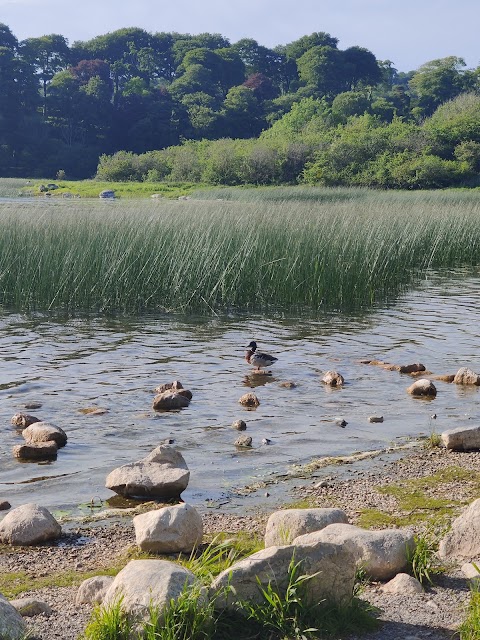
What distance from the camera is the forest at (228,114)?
54.9 meters

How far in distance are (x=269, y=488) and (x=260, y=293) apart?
8.38m

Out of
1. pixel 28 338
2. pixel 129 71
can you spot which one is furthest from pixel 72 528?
pixel 129 71

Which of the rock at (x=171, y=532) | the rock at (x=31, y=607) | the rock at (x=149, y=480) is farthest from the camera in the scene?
the rock at (x=149, y=480)

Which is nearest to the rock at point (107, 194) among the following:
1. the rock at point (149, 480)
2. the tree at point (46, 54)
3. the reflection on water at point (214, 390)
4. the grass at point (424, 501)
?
the reflection on water at point (214, 390)

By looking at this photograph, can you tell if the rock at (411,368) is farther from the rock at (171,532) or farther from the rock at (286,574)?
the rock at (286,574)

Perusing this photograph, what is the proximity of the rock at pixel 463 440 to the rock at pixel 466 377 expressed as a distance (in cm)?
242

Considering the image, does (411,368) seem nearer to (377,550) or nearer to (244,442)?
(244,442)

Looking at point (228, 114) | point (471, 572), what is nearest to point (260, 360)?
point (471, 572)

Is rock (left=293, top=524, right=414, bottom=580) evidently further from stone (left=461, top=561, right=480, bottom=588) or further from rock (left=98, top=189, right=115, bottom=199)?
rock (left=98, top=189, right=115, bottom=199)

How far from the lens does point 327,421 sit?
7.80 m

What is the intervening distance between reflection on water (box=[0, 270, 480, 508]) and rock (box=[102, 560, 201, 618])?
219 cm

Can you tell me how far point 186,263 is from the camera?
1370 cm

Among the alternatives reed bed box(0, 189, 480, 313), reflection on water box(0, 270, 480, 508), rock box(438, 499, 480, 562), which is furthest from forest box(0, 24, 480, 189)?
rock box(438, 499, 480, 562)

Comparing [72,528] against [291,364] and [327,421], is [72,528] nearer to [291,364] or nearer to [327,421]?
[327,421]
